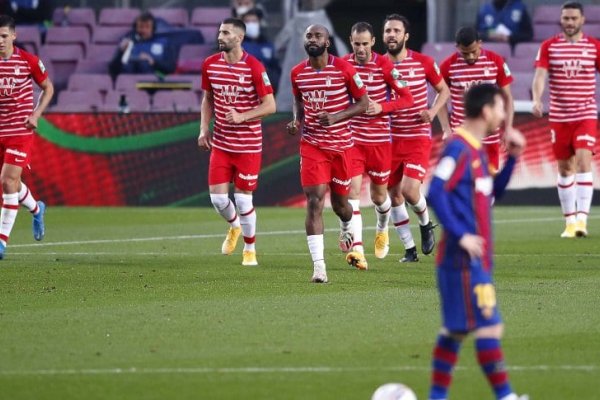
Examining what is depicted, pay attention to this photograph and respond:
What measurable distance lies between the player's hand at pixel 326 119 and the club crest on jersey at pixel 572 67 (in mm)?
5335

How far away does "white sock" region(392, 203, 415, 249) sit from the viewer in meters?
15.0

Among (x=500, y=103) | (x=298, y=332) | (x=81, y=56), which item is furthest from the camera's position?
(x=81, y=56)

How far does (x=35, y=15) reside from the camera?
2878cm

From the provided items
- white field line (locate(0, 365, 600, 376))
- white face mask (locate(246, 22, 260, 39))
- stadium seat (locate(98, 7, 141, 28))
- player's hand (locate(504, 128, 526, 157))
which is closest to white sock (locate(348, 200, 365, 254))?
white field line (locate(0, 365, 600, 376))

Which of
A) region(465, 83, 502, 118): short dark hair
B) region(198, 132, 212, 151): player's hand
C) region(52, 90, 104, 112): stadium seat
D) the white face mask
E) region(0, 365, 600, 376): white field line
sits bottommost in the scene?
region(52, 90, 104, 112): stadium seat

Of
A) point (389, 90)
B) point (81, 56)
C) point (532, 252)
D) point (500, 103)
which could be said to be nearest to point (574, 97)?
point (532, 252)

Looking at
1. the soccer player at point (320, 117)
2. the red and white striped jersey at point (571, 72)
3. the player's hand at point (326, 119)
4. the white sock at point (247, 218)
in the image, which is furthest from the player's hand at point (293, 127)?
the red and white striped jersey at point (571, 72)

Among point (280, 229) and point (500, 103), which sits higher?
point (500, 103)

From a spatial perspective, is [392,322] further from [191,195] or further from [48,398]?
[191,195]

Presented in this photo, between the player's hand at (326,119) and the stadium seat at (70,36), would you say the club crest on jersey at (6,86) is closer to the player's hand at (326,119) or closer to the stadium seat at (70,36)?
the player's hand at (326,119)

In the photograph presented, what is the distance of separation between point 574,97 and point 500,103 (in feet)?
33.8

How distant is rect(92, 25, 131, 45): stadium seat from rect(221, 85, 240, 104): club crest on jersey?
14350 mm

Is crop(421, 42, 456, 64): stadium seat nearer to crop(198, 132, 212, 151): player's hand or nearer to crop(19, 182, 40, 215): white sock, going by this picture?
crop(19, 182, 40, 215): white sock

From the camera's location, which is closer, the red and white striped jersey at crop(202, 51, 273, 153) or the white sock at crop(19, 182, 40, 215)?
the red and white striped jersey at crop(202, 51, 273, 153)
